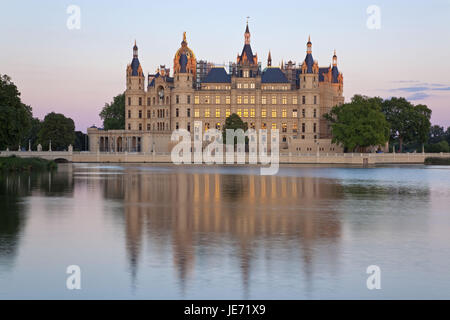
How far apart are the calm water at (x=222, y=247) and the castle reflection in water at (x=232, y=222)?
59 millimetres

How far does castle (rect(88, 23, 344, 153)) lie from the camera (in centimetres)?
14350

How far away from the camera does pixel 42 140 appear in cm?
12912

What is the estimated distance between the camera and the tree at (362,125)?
11369cm

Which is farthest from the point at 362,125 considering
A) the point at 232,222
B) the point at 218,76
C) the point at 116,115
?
the point at 232,222

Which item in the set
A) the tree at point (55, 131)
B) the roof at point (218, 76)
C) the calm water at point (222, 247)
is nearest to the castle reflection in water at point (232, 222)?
the calm water at point (222, 247)

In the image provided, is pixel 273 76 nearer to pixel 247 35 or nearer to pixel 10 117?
pixel 247 35

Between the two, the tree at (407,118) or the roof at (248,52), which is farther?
the roof at (248,52)

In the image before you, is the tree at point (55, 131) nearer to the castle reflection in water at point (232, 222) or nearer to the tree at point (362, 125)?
the tree at point (362, 125)

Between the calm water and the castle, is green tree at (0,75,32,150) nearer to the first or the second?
the calm water

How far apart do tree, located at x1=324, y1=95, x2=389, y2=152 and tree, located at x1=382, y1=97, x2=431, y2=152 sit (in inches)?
481

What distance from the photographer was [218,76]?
15225cm

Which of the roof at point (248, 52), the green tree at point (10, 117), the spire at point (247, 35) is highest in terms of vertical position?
the spire at point (247, 35)

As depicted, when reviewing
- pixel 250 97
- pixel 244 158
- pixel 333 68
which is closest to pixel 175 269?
pixel 244 158
